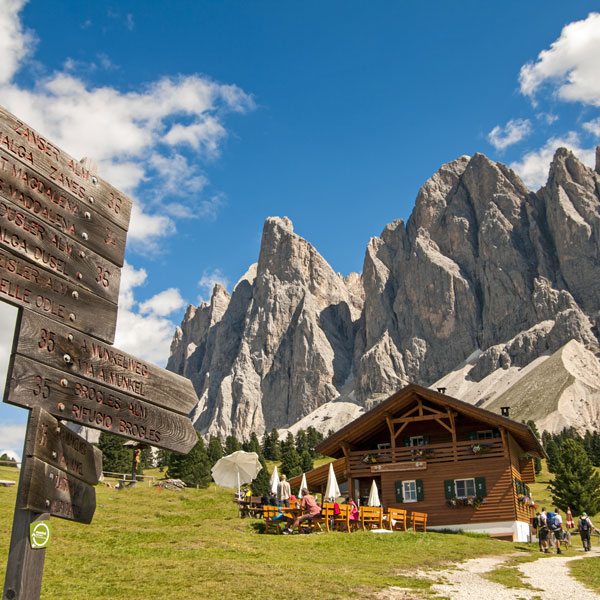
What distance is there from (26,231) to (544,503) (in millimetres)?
55218

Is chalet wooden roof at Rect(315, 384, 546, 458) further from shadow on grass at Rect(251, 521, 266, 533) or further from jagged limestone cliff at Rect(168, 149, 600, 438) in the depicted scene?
jagged limestone cliff at Rect(168, 149, 600, 438)

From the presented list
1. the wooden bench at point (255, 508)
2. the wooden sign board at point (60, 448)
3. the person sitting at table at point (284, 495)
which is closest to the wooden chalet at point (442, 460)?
the wooden bench at point (255, 508)

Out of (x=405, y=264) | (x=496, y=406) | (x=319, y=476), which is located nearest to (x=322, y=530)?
(x=319, y=476)

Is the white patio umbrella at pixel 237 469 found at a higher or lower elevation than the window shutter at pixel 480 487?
higher

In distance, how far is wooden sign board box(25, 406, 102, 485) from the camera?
4324 millimetres

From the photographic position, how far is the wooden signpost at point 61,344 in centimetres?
430

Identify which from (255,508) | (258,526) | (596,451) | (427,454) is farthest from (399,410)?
(596,451)

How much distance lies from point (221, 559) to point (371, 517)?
1150 centimetres

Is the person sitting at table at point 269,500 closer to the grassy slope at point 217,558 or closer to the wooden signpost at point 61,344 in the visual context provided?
the grassy slope at point 217,558

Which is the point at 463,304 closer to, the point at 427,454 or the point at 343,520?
the point at 427,454

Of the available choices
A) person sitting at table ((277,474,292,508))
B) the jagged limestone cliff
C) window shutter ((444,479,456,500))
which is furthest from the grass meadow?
the jagged limestone cliff

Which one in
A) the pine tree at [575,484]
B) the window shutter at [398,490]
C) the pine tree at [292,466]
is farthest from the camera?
the pine tree at [292,466]

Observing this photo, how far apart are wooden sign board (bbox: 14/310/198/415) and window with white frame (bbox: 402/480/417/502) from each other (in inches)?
1109

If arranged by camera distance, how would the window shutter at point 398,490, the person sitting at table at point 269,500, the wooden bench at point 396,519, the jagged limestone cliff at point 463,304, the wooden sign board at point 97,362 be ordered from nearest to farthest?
the wooden sign board at point 97,362
the wooden bench at point 396,519
the person sitting at table at point 269,500
the window shutter at point 398,490
the jagged limestone cliff at point 463,304
